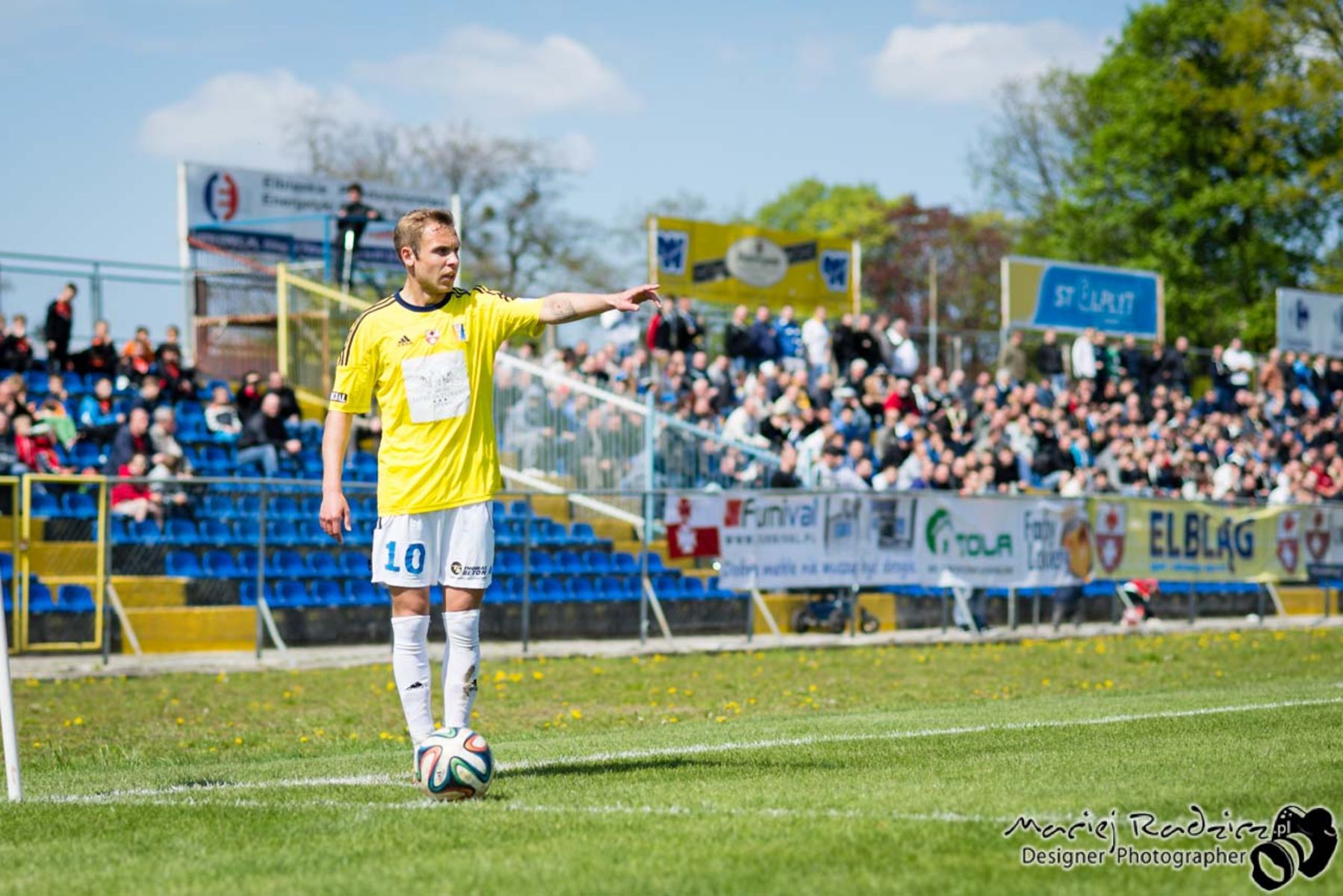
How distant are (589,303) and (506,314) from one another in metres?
0.45

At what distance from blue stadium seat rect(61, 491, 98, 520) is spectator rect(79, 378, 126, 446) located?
2.86 metres

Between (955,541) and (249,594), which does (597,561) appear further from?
(955,541)

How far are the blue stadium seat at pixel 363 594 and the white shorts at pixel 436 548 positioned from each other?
12944 millimetres

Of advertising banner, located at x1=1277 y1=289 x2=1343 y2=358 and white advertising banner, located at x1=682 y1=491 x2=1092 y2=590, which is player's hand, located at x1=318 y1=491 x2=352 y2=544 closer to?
white advertising banner, located at x1=682 y1=491 x2=1092 y2=590

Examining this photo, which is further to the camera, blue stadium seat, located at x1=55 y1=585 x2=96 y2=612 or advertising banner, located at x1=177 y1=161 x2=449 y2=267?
advertising banner, located at x1=177 y1=161 x2=449 y2=267

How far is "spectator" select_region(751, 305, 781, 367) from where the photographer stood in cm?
2873

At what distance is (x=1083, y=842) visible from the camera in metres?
5.71

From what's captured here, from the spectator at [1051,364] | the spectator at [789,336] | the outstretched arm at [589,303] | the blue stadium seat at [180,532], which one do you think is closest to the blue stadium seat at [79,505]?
the blue stadium seat at [180,532]

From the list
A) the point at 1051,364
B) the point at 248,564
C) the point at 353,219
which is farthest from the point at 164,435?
the point at 1051,364

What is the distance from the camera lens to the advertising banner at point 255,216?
32.3 metres

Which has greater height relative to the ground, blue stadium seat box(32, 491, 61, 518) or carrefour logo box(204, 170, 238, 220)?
carrefour logo box(204, 170, 238, 220)

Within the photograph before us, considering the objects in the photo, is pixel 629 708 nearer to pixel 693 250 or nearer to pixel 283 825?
pixel 283 825

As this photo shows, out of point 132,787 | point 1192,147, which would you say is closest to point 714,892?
point 132,787

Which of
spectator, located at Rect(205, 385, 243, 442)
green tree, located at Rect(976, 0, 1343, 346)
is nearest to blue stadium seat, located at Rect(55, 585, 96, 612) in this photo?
spectator, located at Rect(205, 385, 243, 442)
